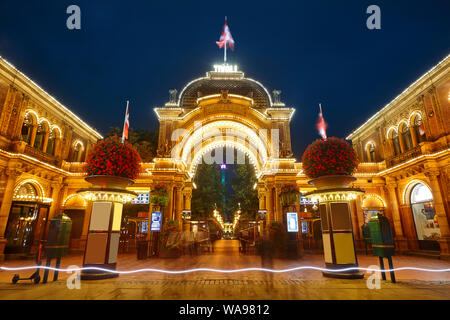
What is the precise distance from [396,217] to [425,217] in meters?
1.98

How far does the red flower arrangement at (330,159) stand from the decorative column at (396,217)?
14091 millimetres

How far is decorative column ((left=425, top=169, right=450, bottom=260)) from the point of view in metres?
13.5

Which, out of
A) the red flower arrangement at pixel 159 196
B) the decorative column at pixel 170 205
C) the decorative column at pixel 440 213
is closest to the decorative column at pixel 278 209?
the decorative column at pixel 170 205

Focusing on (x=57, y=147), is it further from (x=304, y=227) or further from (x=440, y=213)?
(x=440, y=213)

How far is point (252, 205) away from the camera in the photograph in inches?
1113

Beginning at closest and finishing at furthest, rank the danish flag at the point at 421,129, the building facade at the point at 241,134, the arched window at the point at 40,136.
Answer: the building facade at the point at 241,134 → the danish flag at the point at 421,129 → the arched window at the point at 40,136

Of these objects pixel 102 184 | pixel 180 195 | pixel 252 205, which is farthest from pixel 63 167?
pixel 252 205

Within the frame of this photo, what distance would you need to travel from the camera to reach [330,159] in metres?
7.48

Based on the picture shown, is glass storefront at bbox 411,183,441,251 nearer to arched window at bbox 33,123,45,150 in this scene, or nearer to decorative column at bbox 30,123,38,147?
decorative column at bbox 30,123,38,147

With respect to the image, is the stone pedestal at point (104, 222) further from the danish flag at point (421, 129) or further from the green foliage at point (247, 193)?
the green foliage at point (247, 193)

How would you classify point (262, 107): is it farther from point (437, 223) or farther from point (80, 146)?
point (80, 146)

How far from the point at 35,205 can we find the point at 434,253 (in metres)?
27.8

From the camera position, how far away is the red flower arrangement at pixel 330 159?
24.6 ft
